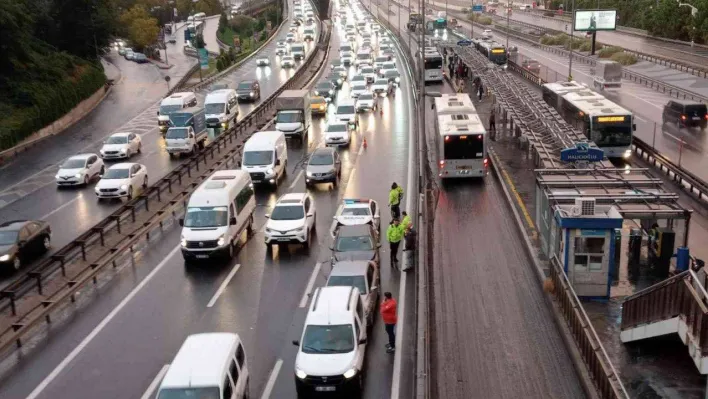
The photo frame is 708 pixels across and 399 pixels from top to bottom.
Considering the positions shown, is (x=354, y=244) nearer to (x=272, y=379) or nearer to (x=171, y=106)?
(x=272, y=379)

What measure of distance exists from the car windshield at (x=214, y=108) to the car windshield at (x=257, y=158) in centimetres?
1941

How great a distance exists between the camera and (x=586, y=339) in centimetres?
1600

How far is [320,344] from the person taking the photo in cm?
1598

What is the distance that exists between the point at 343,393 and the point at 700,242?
14973 mm

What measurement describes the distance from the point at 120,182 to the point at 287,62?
60419 mm

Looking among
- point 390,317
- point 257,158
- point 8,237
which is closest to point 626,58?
point 257,158

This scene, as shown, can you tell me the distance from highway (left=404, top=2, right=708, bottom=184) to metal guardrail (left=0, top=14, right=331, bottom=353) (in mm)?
22158

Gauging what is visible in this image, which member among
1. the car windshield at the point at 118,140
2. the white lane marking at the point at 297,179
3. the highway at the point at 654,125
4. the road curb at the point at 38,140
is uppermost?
the car windshield at the point at 118,140

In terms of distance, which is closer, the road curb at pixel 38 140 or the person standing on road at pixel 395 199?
the person standing on road at pixel 395 199

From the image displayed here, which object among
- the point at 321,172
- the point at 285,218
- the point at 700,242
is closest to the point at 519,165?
the point at 321,172

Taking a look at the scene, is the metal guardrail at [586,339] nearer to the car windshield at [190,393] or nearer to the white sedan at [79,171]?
the car windshield at [190,393]

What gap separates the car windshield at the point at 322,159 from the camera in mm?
34375

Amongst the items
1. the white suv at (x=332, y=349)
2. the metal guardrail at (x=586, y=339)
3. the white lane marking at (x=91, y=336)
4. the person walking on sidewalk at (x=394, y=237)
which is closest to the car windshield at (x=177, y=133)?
the white lane marking at (x=91, y=336)

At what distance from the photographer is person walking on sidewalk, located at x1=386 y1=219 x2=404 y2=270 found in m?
23.2
